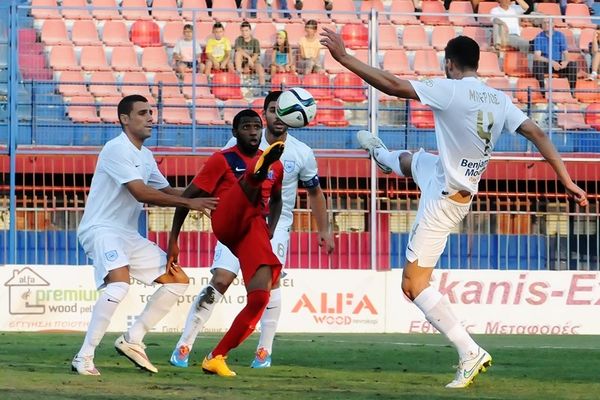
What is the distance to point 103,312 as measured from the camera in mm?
10523

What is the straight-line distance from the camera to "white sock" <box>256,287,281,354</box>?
1145cm

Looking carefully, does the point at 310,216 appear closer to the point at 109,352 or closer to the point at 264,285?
the point at 109,352

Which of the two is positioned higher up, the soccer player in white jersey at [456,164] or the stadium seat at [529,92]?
the stadium seat at [529,92]

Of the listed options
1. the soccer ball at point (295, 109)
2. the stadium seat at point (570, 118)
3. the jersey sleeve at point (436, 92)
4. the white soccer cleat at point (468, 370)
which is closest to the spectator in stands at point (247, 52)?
the stadium seat at point (570, 118)

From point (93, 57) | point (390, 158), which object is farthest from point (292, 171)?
point (93, 57)

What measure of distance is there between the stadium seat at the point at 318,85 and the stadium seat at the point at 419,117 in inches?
46.0

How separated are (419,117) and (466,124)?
10294 mm

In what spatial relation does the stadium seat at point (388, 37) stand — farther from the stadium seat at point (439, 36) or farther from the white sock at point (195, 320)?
the white sock at point (195, 320)

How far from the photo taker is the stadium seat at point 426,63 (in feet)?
67.1

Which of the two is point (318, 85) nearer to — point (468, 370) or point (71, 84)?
point (71, 84)

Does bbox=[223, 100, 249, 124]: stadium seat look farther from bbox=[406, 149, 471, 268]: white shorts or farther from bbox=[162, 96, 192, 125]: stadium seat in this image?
bbox=[406, 149, 471, 268]: white shorts

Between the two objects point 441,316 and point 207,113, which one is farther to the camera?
point 207,113

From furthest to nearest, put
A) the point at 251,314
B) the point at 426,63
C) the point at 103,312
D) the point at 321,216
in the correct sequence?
the point at 426,63
the point at 321,216
the point at 103,312
the point at 251,314

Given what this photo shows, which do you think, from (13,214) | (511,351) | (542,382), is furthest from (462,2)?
(542,382)
